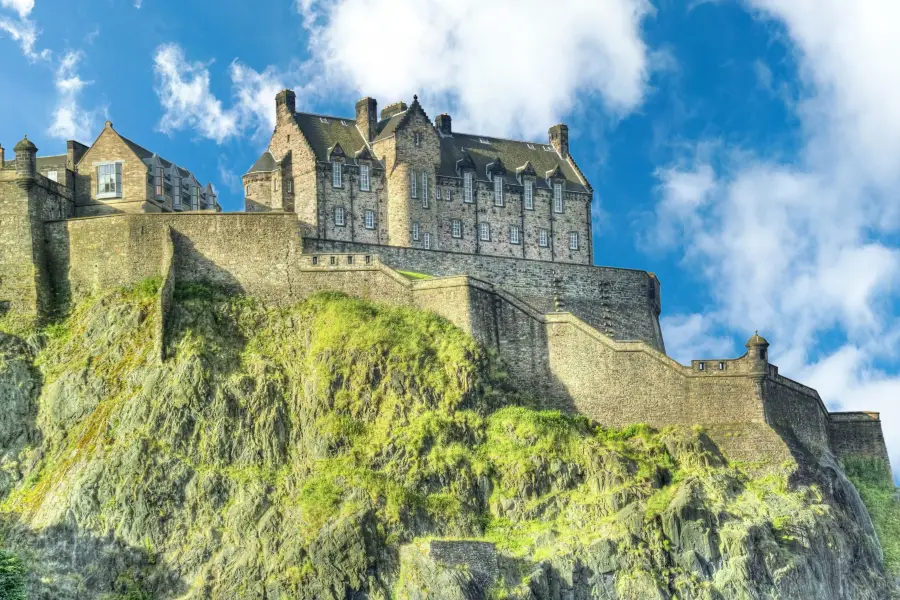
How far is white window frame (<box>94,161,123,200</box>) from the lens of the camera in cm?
8412

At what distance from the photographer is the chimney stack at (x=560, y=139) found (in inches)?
3858

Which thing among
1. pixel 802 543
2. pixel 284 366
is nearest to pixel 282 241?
pixel 284 366

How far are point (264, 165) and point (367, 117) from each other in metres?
6.48

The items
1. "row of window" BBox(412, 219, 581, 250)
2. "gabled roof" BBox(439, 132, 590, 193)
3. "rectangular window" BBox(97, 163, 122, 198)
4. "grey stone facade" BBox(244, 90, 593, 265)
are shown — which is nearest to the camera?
"rectangular window" BBox(97, 163, 122, 198)

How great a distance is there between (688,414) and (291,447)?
18.1m

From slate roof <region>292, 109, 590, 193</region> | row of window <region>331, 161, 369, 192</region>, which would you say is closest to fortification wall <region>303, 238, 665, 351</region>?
row of window <region>331, 161, 369, 192</region>

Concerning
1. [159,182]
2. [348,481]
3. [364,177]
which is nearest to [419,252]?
[364,177]

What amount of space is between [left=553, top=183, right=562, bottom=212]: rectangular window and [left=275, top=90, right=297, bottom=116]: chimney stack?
1532 centimetres

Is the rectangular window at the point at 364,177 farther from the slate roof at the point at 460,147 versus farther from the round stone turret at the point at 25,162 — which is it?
the round stone turret at the point at 25,162

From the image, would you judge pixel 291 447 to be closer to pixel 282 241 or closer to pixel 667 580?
pixel 282 241

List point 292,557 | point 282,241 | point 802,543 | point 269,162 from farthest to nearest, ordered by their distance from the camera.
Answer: point 269,162
point 282,241
point 802,543
point 292,557

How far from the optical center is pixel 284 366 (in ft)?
249

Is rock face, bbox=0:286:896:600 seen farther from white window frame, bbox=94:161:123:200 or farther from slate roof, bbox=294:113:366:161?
slate roof, bbox=294:113:366:161

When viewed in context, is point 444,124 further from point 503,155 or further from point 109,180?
point 109,180
